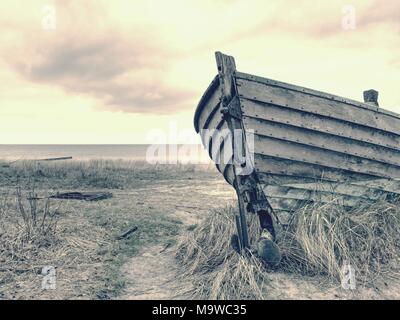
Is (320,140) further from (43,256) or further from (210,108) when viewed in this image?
(43,256)

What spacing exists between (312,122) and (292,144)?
381mm

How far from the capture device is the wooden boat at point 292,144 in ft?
13.0

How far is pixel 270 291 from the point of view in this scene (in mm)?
3389

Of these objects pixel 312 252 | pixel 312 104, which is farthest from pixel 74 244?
pixel 312 104

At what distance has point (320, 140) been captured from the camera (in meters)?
4.27

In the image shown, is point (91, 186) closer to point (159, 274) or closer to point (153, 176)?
point (153, 176)

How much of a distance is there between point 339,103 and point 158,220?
4.01 meters

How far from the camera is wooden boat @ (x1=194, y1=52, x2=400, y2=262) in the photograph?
3.96 m

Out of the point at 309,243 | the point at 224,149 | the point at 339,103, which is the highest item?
the point at 339,103

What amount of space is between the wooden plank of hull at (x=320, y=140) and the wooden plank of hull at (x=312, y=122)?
0.16 ft

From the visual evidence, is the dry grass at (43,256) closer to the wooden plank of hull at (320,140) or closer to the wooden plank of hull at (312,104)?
the wooden plank of hull at (320,140)

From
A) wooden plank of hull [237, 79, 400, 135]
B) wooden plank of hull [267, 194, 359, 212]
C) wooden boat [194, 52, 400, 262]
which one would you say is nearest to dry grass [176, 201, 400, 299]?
wooden plank of hull [267, 194, 359, 212]

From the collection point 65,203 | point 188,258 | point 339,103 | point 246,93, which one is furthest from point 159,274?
point 65,203

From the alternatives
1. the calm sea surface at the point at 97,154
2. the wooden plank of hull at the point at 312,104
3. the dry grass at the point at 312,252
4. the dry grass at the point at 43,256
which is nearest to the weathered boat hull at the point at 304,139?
the wooden plank of hull at the point at 312,104
